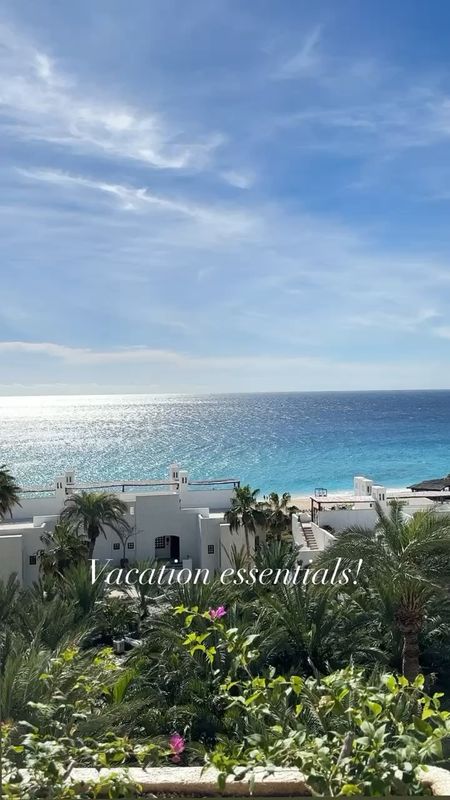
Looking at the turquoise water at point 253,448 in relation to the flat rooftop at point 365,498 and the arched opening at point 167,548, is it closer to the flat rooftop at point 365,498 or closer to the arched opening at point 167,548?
the flat rooftop at point 365,498

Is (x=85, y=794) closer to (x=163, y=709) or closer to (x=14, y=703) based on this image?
(x=14, y=703)

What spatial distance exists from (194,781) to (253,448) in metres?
99.0

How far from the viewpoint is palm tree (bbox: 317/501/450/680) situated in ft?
39.8

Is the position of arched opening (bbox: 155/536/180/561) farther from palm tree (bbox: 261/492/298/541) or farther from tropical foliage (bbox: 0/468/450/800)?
tropical foliage (bbox: 0/468/450/800)

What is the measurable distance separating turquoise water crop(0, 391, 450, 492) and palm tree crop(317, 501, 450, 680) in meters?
55.7

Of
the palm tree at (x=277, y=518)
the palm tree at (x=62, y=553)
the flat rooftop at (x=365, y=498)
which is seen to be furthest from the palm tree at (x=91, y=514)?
the flat rooftop at (x=365, y=498)

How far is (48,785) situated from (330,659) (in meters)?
10.1

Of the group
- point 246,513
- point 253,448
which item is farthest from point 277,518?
point 253,448

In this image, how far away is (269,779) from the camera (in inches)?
144

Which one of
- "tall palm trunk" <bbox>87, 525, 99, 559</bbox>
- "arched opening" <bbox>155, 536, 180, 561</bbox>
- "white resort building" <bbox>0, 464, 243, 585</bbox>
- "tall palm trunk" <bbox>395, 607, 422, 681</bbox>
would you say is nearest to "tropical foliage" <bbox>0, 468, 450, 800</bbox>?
"tall palm trunk" <bbox>395, 607, 422, 681</bbox>

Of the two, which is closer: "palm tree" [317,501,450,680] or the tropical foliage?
the tropical foliage

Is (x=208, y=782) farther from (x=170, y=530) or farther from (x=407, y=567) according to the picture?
(x=170, y=530)

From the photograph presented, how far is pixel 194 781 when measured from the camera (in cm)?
401

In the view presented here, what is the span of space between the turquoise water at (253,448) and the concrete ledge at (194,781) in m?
65.4
